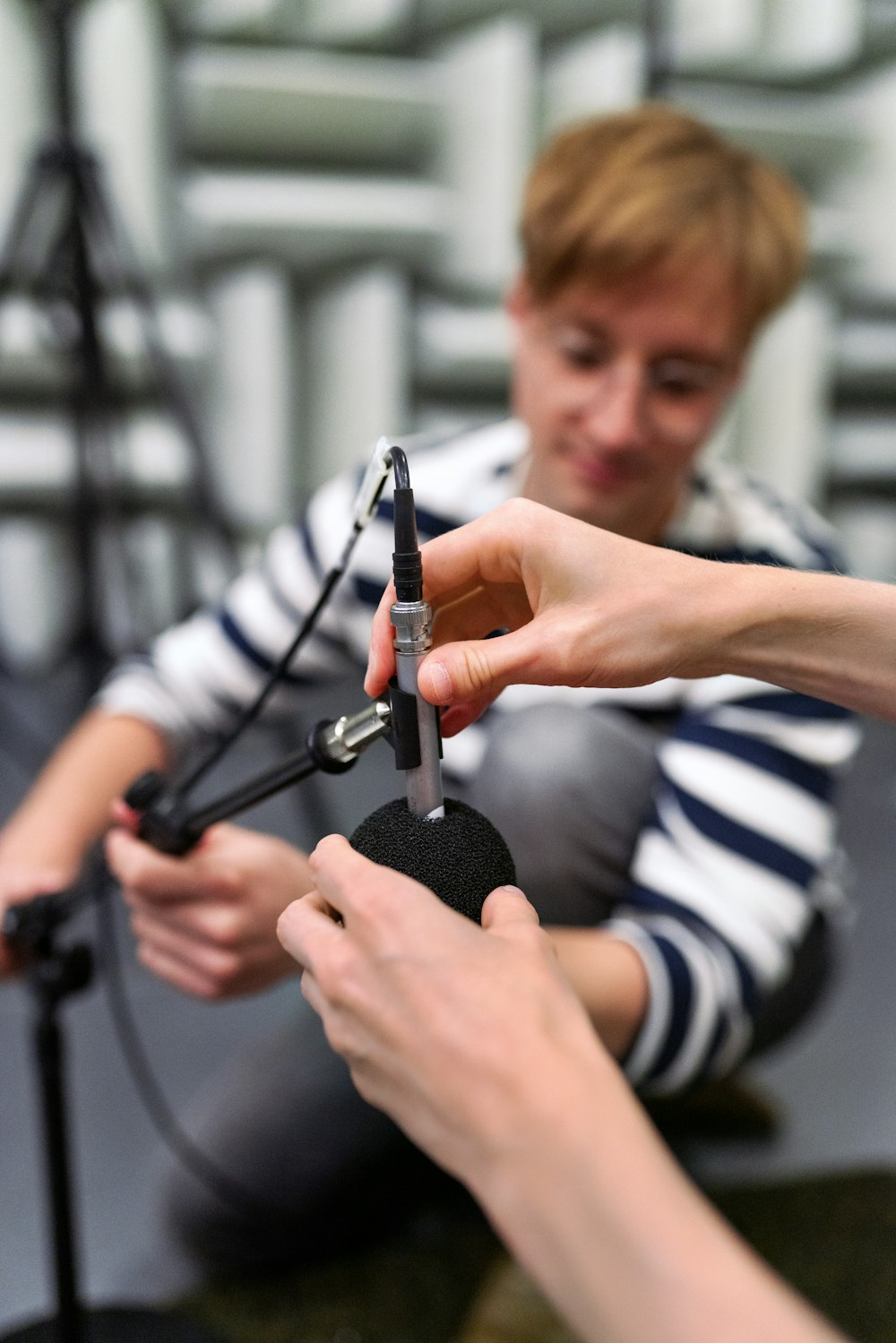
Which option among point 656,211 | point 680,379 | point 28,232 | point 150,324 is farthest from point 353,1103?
point 28,232

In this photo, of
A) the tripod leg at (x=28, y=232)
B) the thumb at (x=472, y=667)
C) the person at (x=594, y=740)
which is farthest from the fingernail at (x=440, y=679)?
the tripod leg at (x=28, y=232)

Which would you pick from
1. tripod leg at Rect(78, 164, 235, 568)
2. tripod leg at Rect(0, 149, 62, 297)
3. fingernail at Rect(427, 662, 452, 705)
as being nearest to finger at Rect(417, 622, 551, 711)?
fingernail at Rect(427, 662, 452, 705)

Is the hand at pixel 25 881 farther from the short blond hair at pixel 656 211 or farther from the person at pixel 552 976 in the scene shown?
the short blond hair at pixel 656 211

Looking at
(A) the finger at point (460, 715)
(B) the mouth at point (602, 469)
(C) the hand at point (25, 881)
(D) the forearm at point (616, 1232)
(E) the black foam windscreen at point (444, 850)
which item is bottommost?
(C) the hand at point (25, 881)

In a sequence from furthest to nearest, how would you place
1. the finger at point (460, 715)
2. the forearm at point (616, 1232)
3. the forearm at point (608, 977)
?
the forearm at point (608, 977) → the finger at point (460, 715) → the forearm at point (616, 1232)

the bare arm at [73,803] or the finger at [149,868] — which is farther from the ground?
the finger at [149,868]

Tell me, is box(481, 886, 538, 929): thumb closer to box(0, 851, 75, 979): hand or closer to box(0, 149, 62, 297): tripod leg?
box(0, 851, 75, 979): hand

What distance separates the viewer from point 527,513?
0.98 feet

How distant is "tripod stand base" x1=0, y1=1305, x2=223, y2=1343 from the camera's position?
1.96 feet

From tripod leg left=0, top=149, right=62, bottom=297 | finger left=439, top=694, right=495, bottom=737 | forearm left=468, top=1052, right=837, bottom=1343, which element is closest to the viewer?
forearm left=468, top=1052, right=837, bottom=1343

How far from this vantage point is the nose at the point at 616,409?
1.69 ft

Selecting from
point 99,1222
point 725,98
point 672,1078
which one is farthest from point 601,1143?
point 725,98

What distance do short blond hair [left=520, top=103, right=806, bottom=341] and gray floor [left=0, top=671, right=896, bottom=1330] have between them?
474mm

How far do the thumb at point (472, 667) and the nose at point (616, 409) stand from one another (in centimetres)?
26
